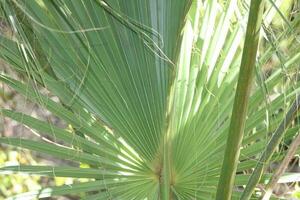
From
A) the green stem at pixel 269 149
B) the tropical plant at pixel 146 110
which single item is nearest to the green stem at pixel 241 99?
the green stem at pixel 269 149

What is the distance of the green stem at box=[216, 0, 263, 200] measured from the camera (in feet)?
3.13

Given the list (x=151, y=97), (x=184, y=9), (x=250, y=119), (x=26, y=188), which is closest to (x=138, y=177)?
(x=151, y=97)

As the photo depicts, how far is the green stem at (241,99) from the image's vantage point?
3.13ft

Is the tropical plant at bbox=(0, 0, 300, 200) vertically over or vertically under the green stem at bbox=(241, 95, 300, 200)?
over

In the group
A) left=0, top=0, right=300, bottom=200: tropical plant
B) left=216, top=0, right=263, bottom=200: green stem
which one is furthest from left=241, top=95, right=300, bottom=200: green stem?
left=0, top=0, right=300, bottom=200: tropical plant

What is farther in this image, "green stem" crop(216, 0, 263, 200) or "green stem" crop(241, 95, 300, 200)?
"green stem" crop(241, 95, 300, 200)

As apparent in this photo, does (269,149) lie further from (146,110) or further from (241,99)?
(146,110)

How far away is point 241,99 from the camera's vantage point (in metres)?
1.02

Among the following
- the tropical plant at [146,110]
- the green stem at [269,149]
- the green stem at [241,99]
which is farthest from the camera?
the tropical plant at [146,110]

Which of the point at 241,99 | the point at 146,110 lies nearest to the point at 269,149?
the point at 241,99

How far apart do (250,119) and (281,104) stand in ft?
0.26

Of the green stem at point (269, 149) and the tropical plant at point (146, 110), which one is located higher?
the tropical plant at point (146, 110)

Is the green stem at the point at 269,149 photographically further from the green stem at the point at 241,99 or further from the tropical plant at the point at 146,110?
the tropical plant at the point at 146,110

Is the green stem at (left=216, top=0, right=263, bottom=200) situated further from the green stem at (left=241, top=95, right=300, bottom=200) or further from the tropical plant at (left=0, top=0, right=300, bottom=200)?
the tropical plant at (left=0, top=0, right=300, bottom=200)
